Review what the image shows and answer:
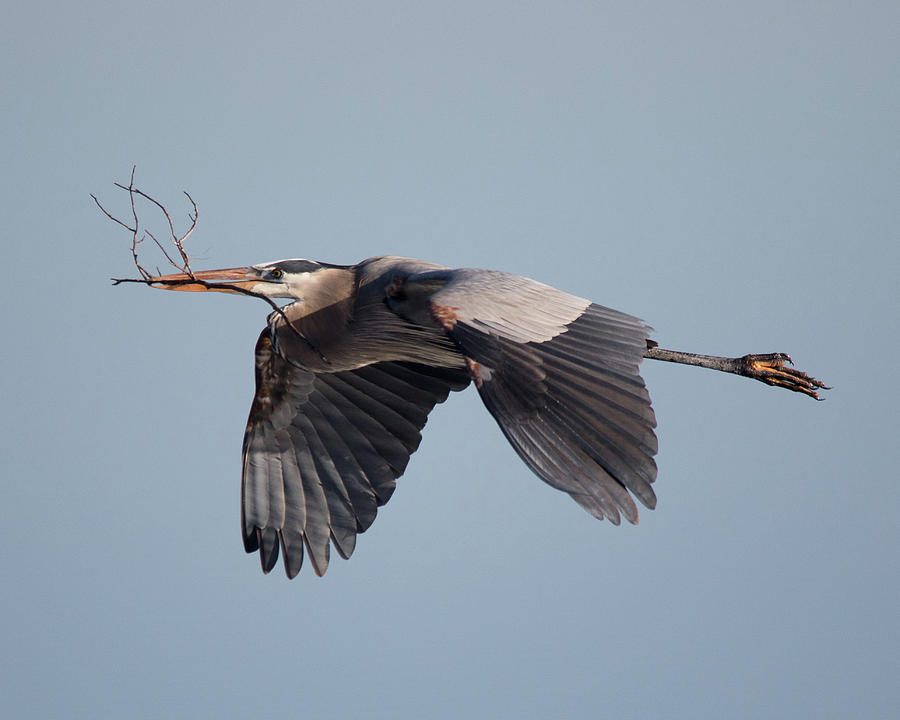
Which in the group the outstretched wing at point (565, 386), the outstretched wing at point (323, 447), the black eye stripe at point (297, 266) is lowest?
the outstretched wing at point (323, 447)

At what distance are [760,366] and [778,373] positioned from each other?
0.36ft

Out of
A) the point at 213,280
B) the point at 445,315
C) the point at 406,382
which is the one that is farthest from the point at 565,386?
the point at 213,280

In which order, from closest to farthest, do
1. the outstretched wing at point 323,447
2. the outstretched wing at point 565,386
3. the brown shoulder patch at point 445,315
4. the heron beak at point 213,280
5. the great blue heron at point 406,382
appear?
the outstretched wing at point 565,386 < the great blue heron at point 406,382 < the brown shoulder patch at point 445,315 < the heron beak at point 213,280 < the outstretched wing at point 323,447

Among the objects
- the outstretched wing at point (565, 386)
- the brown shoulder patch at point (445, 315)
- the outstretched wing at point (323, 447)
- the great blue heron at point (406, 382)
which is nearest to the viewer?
the outstretched wing at point (565, 386)

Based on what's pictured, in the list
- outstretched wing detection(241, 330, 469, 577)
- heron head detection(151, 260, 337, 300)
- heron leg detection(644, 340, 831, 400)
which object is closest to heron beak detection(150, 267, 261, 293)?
heron head detection(151, 260, 337, 300)

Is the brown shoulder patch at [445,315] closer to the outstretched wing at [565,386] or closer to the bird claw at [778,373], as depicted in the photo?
the outstretched wing at [565,386]

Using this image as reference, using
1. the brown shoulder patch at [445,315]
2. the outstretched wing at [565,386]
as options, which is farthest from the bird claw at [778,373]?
the brown shoulder patch at [445,315]

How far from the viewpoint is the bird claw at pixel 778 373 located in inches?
260

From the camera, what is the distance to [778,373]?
6.63 metres

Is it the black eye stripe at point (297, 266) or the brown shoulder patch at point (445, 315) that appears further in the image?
the black eye stripe at point (297, 266)

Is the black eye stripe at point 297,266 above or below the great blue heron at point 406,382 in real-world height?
above

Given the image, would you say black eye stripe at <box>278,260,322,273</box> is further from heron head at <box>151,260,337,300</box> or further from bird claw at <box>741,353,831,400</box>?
bird claw at <box>741,353,831,400</box>

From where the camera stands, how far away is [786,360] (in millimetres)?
6648

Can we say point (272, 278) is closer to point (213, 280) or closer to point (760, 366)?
point (213, 280)
